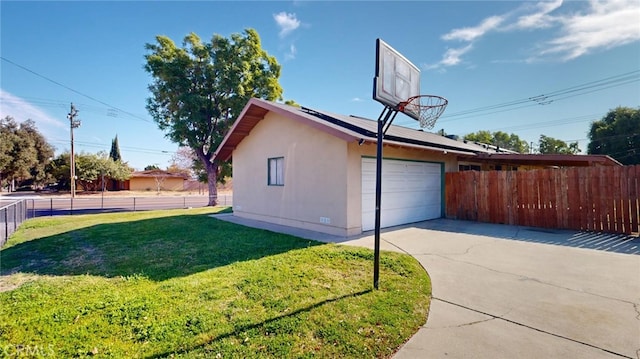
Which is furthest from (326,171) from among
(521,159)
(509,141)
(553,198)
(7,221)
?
(509,141)

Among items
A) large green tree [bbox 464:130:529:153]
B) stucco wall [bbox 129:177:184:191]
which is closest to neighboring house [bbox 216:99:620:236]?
stucco wall [bbox 129:177:184:191]

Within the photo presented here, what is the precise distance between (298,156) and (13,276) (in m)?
6.99

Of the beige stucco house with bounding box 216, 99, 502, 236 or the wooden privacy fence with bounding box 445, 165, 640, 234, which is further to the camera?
the beige stucco house with bounding box 216, 99, 502, 236

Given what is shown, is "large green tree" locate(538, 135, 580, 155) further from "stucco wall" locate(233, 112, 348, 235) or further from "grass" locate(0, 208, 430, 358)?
Result: "grass" locate(0, 208, 430, 358)

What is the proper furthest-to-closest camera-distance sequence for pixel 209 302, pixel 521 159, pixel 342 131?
pixel 521 159 → pixel 342 131 → pixel 209 302

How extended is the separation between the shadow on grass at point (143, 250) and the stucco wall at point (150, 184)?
4094cm

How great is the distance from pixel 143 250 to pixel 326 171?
16.9 ft

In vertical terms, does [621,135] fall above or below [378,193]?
above

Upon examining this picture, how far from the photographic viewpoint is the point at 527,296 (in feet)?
12.9

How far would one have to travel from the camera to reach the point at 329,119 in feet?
30.0

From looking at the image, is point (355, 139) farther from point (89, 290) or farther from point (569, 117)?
point (569, 117)

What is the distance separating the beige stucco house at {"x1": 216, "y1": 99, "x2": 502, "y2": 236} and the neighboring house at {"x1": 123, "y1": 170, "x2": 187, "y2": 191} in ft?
127

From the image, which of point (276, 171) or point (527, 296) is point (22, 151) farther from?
point (527, 296)

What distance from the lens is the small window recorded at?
33.7 ft
